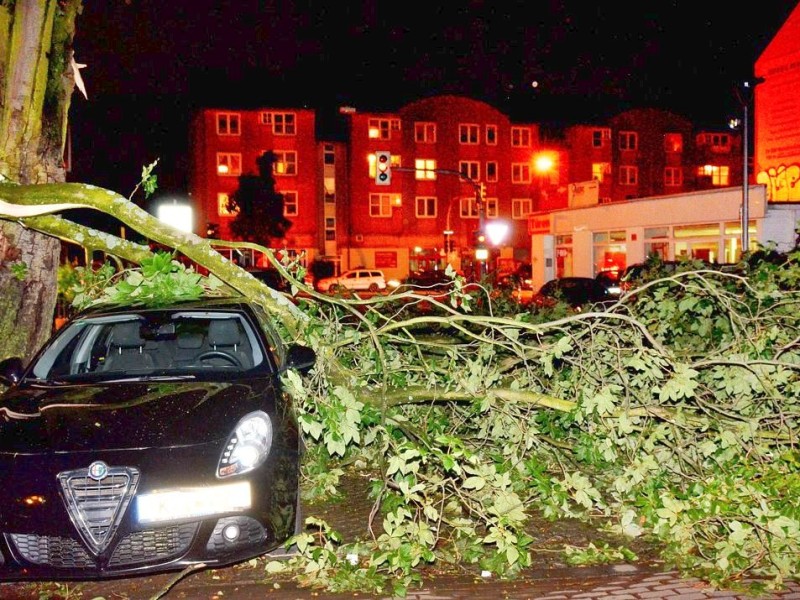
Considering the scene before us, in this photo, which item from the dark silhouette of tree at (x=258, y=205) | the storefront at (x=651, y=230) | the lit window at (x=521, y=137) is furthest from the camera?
the lit window at (x=521, y=137)

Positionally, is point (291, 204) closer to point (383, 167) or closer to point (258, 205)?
point (258, 205)

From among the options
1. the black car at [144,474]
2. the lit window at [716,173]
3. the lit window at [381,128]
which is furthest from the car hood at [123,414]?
the lit window at [716,173]

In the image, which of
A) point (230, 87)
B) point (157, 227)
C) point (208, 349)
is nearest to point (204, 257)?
point (157, 227)

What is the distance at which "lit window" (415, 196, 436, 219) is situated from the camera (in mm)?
58469

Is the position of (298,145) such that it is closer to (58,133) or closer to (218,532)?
(58,133)

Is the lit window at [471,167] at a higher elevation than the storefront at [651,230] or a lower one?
higher

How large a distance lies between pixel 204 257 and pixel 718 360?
14.6 feet

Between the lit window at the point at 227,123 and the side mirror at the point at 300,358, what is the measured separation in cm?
5357

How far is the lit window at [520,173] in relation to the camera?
60625 mm

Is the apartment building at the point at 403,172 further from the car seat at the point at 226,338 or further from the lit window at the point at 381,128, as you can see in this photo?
the car seat at the point at 226,338

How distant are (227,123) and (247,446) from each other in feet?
180

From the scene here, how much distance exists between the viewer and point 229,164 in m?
55.9

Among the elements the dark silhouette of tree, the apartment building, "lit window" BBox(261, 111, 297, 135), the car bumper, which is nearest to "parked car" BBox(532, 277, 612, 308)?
the car bumper

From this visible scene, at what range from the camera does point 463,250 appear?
5722cm
